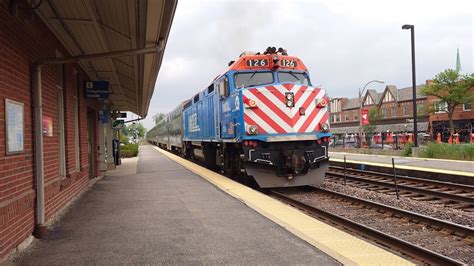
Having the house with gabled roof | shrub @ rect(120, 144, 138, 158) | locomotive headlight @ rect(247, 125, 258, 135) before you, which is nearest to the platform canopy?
locomotive headlight @ rect(247, 125, 258, 135)

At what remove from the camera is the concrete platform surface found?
196 inches

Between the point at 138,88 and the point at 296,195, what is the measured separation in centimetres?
641

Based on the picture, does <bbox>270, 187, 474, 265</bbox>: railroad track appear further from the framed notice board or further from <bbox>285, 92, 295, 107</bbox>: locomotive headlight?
the framed notice board

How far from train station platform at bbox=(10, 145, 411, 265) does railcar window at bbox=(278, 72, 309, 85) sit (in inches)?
154

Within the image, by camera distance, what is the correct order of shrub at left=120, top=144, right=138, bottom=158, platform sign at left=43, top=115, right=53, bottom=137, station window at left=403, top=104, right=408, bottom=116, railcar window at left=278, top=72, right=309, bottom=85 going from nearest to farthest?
platform sign at left=43, top=115, right=53, bottom=137 < railcar window at left=278, top=72, right=309, bottom=85 < shrub at left=120, top=144, right=138, bottom=158 < station window at left=403, top=104, right=408, bottom=116

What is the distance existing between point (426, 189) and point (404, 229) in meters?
4.47

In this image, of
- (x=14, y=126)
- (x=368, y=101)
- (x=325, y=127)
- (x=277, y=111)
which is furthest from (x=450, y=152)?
(x=368, y=101)

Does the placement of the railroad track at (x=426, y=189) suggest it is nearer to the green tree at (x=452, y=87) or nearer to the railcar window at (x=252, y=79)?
the railcar window at (x=252, y=79)

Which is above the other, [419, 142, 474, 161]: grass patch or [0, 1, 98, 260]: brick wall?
[0, 1, 98, 260]: brick wall

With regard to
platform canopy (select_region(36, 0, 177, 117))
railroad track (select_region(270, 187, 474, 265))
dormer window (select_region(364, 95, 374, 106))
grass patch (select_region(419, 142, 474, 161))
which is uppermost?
dormer window (select_region(364, 95, 374, 106))

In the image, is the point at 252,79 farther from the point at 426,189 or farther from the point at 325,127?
the point at 426,189

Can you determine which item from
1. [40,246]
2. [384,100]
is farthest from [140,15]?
[384,100]

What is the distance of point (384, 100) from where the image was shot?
74062mm

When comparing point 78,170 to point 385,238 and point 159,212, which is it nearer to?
point 159,212
